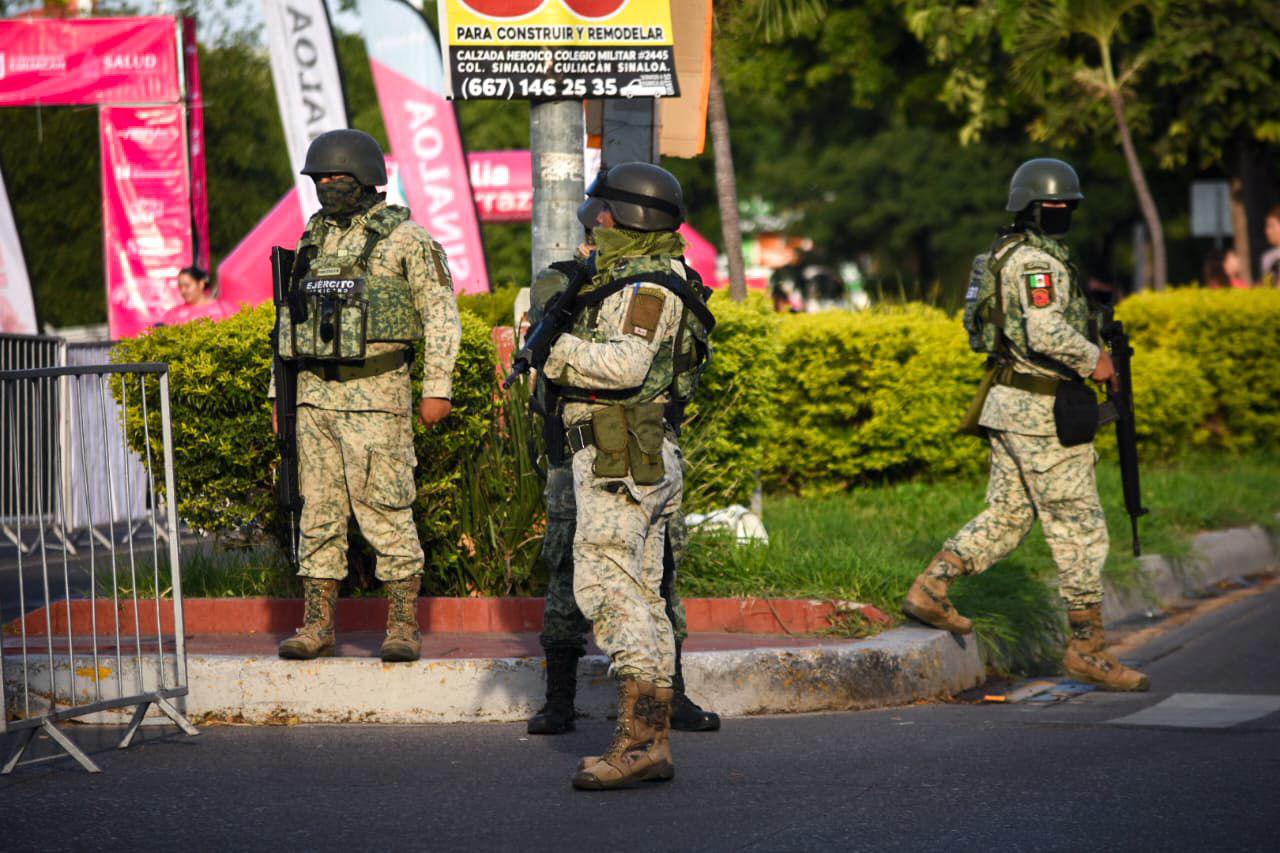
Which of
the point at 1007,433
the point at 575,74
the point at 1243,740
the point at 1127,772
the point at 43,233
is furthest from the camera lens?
the point at 43,233

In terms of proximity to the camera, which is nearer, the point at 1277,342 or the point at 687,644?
the point at 687,644

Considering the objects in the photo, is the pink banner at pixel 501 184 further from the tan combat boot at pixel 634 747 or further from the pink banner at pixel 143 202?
the tan combat boot at pixel 634 747

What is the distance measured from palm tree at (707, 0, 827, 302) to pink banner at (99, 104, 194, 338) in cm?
602

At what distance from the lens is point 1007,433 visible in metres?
7.29

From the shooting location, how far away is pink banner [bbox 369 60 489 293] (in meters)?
17.7

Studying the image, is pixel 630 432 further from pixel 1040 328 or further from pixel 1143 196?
pixel 1143 196

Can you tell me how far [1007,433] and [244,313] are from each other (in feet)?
10.5

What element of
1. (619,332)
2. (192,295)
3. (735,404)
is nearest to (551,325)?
(619,332)

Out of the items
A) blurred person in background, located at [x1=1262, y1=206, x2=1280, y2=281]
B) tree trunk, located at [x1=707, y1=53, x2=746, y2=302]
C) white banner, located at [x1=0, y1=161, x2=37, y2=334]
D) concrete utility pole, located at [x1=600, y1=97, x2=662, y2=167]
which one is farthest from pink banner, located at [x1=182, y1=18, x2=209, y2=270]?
blurred person in background, located at [x1=1262, y1=206, x2=1280, y2=281]

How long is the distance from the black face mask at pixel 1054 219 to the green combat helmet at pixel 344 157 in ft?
8.37

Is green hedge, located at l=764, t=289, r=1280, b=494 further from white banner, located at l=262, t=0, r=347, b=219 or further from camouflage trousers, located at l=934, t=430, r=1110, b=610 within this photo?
white banner, located at l=262, t=0, r=347, b=219

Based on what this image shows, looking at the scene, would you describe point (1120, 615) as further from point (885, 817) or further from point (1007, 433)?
point (885, 817)

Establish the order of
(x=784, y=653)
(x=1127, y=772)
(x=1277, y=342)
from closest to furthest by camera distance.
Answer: (x=1127, y=772) < (x=784, y=653) < (x=1277, y=342)

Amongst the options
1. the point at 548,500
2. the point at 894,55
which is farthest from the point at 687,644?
the point at 894,55
